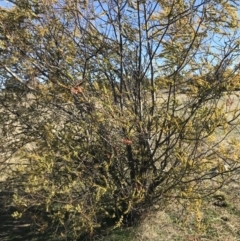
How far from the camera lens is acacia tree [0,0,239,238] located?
5012mm

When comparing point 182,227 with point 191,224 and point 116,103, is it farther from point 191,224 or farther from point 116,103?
point 116,103

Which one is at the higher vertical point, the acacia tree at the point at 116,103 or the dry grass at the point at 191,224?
the acacia tree at the point at 116,103

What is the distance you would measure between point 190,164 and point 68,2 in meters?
2.33

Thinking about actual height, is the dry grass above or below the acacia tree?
below

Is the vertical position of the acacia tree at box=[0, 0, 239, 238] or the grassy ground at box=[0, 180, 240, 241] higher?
the acacia tree at box=[0, 0, 239, 238]

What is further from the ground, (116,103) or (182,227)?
(116,103)

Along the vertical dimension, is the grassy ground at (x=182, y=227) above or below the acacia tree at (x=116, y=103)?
below

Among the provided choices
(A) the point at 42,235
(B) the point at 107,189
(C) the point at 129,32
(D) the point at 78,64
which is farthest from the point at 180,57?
(A) the point at 42,235

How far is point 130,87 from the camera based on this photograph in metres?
5.49

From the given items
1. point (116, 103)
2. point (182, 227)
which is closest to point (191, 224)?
point (182, 227)

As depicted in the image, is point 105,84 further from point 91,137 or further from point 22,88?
point 22,88

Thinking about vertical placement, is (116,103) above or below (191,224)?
above

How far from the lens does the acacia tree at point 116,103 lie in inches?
197

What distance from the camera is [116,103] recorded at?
5328 millimetres
